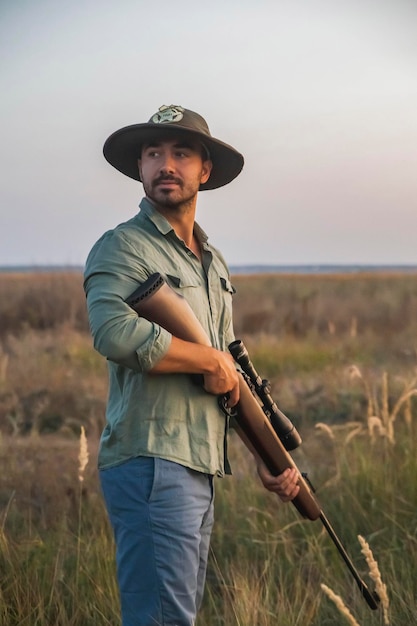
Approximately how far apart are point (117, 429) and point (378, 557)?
206 centimetres

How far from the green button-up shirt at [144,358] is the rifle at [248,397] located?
7 centimetres

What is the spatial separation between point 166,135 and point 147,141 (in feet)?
0.31

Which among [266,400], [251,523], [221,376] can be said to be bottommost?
[251,523]

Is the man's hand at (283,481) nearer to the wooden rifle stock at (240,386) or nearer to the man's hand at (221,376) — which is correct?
the wooden rifle stock at (240,386)

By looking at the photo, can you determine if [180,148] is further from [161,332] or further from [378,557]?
[378,557]

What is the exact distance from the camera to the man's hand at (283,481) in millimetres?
2961

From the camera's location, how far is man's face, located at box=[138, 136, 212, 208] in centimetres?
275

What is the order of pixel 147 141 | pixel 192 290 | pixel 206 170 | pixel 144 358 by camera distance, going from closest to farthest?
pixel 144 358 < pixel 192 290 < pixel 147 141 < pixel 206 170

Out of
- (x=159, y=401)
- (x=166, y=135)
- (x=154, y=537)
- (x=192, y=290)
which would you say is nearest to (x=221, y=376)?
(x=159, y=401)

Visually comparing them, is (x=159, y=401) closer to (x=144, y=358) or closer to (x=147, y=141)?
(x=144, y=358)

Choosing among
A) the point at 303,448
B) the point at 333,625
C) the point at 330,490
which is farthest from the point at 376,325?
the point at 333,625

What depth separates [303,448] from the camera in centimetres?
645

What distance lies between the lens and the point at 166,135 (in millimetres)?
2799

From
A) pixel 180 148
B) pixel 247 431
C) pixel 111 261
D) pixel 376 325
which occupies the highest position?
pixel 180 148
